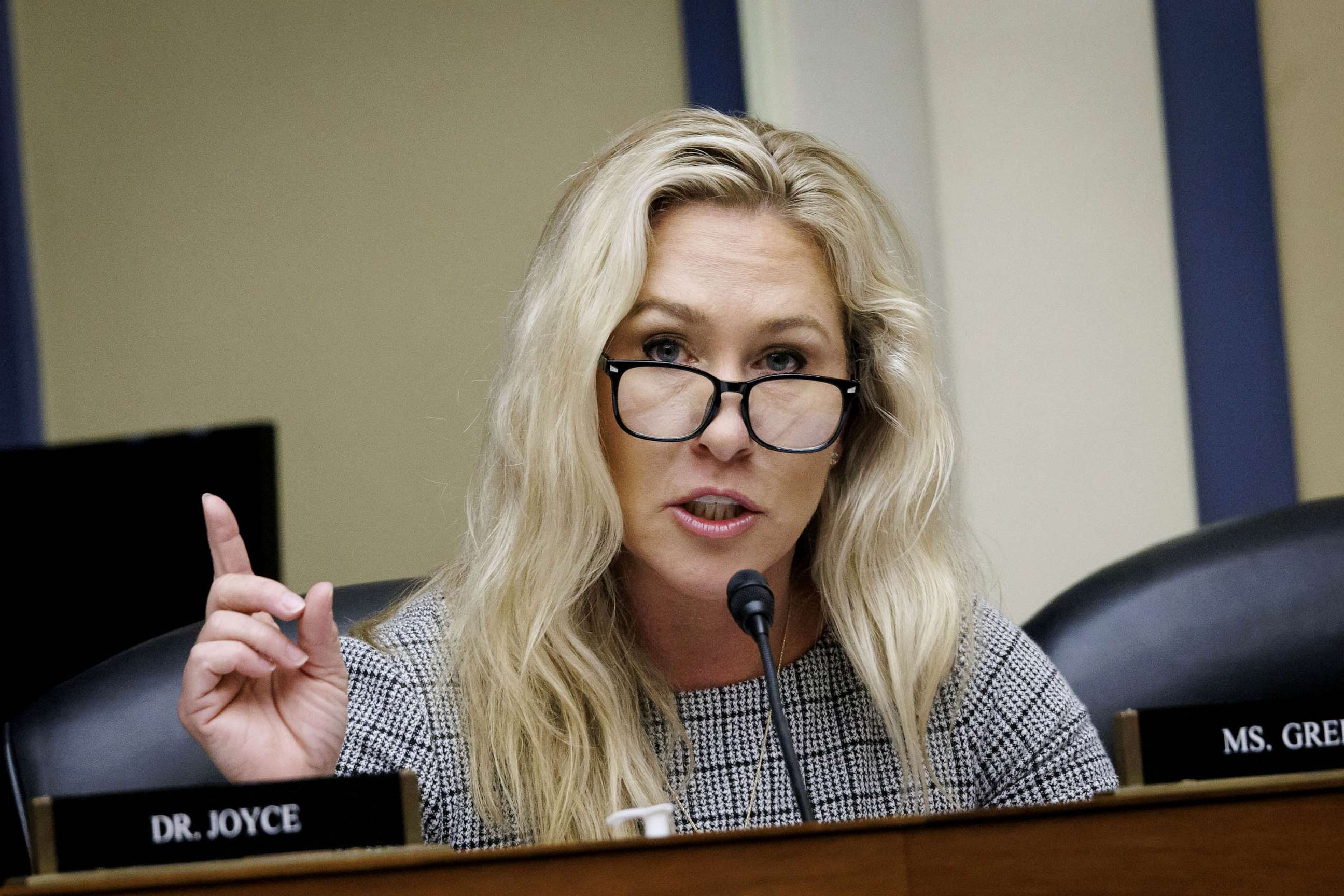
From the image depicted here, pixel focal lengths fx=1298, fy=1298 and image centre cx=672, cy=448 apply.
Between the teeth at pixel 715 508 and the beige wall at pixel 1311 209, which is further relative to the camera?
the beige wall at pixel 1311 209

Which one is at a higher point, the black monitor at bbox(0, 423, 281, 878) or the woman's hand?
the black monitor at bbox(0, 423, 281, 878)

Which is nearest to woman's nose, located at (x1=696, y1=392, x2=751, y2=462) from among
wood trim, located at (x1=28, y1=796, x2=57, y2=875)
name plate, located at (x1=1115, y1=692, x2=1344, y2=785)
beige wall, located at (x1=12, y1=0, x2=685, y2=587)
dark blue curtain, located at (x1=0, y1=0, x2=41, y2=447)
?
name plate, located at (x1=1115, y1=692, x2=1344, y2=785)

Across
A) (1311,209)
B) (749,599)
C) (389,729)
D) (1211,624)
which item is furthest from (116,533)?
(1311,209)

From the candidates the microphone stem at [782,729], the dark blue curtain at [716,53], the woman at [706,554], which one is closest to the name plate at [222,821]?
the microphone stem at [782,729]

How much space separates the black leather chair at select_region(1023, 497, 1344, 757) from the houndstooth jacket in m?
0.19

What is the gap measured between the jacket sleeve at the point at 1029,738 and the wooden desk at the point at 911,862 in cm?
66

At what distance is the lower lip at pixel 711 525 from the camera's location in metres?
1.15

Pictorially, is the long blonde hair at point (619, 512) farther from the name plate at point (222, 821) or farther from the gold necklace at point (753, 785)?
the name plate at point (222, 821)

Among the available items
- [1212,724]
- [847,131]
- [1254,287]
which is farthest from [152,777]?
[1254,287]

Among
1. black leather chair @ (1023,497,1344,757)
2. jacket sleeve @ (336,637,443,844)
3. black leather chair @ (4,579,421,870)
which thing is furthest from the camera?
black leather chair @ (1023,497,1344,757)

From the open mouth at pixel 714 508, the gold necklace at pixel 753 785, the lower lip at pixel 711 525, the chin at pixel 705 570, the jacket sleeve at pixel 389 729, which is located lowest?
the gold necklace at pixel 753 785

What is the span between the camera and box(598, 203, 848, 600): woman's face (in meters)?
1.15

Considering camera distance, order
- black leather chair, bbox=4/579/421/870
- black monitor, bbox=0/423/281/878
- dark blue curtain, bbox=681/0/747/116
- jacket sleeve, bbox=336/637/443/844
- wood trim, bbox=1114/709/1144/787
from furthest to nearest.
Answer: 1. dark blue curtain, bbox=681/0/747/116
2. black monitor, bbox=0/423/281/878
3. black leather chair, bbox=4/579/421/870
4. jacket sleeve, bbox=336/637/443/844
5. wood trim, bbox=1114/709/1144/787

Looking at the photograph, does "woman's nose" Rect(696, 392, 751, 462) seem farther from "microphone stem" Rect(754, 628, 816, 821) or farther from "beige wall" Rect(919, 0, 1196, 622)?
"beige wall" Rect(919, 0, 1196, 622)
